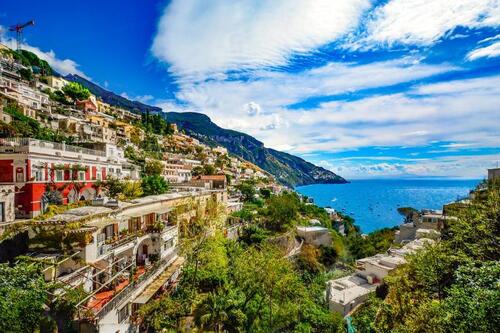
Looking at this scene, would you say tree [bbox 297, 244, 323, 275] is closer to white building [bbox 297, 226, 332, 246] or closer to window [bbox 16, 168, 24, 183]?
white building [bbox 297, 226, 332, 246]

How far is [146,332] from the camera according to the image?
14.9 meters

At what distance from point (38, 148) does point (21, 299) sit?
13.1 metres

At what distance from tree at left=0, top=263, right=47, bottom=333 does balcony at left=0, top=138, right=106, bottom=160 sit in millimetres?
11205

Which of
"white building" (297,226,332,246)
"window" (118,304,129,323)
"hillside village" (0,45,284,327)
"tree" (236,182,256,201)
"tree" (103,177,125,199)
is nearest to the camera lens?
"hillside village" (0,45,284,327)

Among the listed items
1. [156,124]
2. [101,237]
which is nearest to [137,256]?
[101,237]

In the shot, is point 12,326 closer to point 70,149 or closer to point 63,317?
point 63,317

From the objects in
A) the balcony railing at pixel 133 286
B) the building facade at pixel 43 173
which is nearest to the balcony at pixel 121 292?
the balcony railing at pixel 133 286

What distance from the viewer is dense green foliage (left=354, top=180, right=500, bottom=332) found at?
8.58 metres

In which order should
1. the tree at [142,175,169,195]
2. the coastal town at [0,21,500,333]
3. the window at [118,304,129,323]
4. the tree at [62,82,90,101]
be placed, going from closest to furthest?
the coastal town at [0,21,500,333] → the window at [118,304,129,323] → the tree at [142,175,169,195] → the tree at [62,82,90,101]

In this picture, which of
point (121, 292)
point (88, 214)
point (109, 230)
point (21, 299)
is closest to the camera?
point (21, 299)

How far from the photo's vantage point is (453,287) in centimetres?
1047

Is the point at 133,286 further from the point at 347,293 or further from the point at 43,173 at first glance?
the point at 347,293

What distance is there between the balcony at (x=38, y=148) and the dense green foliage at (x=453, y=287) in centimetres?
2370

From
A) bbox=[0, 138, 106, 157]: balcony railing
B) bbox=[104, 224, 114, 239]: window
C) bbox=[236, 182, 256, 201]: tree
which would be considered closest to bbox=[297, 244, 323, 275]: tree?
bbox=[104, 224, 114, 239]: window
